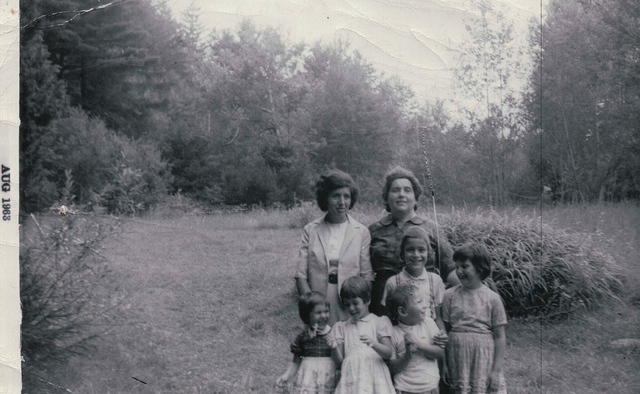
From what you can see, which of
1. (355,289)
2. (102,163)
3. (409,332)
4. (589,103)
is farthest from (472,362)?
(589,103)

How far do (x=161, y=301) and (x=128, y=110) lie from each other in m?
3.53

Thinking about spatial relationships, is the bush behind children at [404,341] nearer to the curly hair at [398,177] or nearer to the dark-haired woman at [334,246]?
the dark-haired woman at [334,246]

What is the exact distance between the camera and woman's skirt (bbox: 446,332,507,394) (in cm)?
266

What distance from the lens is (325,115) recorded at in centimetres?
812

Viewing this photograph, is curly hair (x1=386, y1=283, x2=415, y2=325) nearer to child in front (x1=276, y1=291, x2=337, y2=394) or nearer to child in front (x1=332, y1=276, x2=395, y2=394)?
child in front (x1=332, y1=276, x2=395, y2=394)

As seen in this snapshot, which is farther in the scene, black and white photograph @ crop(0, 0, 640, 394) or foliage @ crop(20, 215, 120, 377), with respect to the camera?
foliage @ crop(20, 215, 120, 377)

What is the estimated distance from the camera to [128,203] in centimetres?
636

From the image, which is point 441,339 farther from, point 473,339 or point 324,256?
point 324,256

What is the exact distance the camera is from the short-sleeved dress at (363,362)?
2613 mm

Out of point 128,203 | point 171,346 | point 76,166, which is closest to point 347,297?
point 171,346

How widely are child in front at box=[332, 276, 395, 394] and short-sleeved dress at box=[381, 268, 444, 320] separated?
0.12 meters

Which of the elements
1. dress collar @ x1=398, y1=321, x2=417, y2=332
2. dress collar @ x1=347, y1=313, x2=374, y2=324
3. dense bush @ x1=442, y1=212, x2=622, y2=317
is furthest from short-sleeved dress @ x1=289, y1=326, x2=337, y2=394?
dense bush @ x1=442, y1=212, x2=622, y2=317

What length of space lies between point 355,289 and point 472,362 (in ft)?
2.14

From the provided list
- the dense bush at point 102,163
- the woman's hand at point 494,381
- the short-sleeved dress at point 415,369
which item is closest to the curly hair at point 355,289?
the short-sleeved dress at point 415,369
